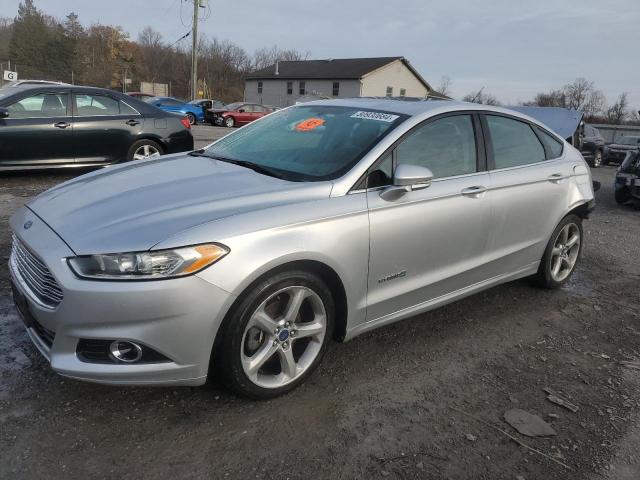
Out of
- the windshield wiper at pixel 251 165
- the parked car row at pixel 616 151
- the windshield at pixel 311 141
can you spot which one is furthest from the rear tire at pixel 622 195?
the parked car row at pixel 616 151

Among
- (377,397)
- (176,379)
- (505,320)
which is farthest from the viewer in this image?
(505,320)

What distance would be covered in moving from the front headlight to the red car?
27.0 metres

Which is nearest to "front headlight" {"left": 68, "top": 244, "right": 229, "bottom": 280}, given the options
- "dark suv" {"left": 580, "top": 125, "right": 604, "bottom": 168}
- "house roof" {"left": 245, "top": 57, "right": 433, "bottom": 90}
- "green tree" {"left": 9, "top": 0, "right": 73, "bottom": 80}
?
"dark suv" {"left": 580, "top": 125, "right": 604, "bottom": 168}

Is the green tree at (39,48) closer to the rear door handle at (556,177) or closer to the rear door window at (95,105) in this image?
the rear door window at (95,105)

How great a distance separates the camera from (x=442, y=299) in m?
3.56

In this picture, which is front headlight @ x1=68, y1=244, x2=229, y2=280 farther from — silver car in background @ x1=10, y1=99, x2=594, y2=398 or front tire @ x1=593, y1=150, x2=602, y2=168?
front tire @ x1=593, y1=150, x2=602, y2=168

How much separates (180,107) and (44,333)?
85.0ft

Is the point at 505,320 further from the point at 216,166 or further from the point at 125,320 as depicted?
the point at 125,320

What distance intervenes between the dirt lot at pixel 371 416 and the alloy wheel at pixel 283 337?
0.51ft

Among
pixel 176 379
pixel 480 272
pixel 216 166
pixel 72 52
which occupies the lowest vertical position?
pixel 176 379

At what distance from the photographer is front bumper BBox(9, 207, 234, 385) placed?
2295mm

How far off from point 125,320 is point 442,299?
6.88 feet

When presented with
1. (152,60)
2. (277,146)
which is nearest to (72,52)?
(152,60)

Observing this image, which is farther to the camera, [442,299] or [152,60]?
[152,60]
